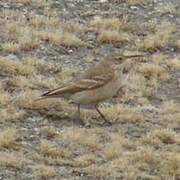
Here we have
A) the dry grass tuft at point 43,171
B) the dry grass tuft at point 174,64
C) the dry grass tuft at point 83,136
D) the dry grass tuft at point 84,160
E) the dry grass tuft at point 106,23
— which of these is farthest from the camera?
the dry grass tuft at point 106,23

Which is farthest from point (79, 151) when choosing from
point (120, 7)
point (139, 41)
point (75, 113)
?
point (120, 7)

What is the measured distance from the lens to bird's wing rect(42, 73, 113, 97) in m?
11.6

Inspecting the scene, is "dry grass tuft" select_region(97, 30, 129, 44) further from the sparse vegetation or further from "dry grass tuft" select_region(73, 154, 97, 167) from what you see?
"dry grass tuft" select_region(73, 154, 97, 167)

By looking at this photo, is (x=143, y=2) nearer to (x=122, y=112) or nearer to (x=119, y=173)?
(x=122, y=112)

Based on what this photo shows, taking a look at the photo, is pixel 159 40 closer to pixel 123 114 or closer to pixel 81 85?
pixel 123 114

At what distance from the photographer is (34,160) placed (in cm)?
1011

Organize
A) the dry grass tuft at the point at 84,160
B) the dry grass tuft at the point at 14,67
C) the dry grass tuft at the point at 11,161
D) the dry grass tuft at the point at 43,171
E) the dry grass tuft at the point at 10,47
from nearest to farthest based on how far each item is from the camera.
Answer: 1. the dry grass tuft at the point at 43,171
2. the dry grass tuft at the point at 11,161
3. the dry grass tuft at the point at 84,160
4. the dry grass tuft at the point at 14,67
5. the dry grass tuft at the point at 10,47

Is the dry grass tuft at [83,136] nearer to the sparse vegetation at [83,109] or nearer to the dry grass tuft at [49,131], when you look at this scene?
the sparse vegetation at [83,109]

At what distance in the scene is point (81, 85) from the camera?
38.3 feet

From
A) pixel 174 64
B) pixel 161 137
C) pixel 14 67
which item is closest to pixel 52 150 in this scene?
pixel 161 137

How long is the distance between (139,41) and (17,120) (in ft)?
17.9

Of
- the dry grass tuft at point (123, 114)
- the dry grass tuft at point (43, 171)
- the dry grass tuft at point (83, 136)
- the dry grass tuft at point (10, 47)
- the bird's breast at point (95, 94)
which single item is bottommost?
the dry grass tuft at point (123, 114)

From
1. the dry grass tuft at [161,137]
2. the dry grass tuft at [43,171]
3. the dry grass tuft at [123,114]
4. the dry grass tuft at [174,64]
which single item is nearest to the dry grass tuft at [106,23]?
the dry grass tuft at [174,64]

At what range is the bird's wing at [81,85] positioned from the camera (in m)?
11.6
